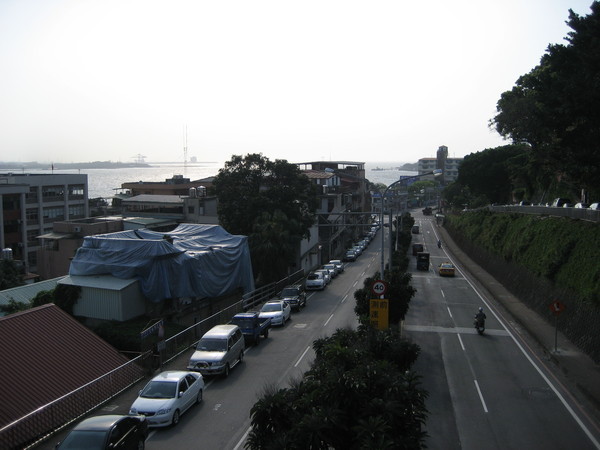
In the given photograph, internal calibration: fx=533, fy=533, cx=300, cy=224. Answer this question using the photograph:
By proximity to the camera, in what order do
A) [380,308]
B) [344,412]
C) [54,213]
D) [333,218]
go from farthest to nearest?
1. [54,213]
2. [333,218]
3. [380,308]
4. [344,412]

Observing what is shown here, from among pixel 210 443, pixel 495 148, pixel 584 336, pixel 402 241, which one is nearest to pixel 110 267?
pixel 210 443

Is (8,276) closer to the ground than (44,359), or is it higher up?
closer to the ground

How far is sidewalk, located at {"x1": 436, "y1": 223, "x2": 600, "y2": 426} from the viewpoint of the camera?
18.5 meters

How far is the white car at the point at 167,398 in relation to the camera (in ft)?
50.4

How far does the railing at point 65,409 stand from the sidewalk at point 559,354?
15.8 m

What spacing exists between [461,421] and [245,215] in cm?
3256

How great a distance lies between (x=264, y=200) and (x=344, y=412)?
37986 millimetres

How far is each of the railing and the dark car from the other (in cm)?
270

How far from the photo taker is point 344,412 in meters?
9.05

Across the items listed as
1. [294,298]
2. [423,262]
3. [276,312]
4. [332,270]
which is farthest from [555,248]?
[423,262]

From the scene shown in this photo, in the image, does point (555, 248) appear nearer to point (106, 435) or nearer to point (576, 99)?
point (576, 99)

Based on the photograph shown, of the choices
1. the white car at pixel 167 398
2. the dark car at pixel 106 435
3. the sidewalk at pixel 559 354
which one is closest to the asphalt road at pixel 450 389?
the white car at pixel 167 398

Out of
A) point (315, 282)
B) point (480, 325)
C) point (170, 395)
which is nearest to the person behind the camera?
point (170, 395)

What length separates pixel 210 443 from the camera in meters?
14.6
